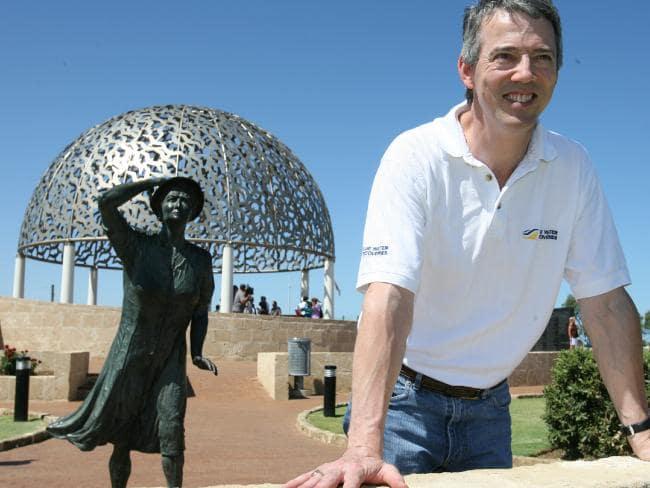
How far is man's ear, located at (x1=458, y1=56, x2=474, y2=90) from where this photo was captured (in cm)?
206

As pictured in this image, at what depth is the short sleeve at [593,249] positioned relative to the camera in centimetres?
215

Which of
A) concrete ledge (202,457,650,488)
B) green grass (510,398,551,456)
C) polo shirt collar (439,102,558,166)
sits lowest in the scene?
green grass (510,398,551,456)

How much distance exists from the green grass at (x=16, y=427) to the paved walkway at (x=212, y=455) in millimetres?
337

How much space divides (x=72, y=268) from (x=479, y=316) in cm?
2208

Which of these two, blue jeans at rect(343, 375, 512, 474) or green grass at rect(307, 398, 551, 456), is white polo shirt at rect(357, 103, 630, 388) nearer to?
blue jeans at rect(343, 375, 512, 474)

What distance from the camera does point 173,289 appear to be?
542 cm

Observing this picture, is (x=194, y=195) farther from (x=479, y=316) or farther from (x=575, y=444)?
(x=575, y=444)

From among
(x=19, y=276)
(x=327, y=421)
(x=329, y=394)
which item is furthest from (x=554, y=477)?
(x=19, y=276)

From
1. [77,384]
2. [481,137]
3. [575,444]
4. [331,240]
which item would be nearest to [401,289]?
[481,137]

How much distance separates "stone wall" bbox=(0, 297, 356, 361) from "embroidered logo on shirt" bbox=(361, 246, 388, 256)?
15.8 meters

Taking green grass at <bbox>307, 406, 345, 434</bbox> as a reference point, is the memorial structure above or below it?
above

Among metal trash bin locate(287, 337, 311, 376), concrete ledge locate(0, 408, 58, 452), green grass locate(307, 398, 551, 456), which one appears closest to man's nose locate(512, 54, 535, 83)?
green grass locate(307, 398, 551, 456)

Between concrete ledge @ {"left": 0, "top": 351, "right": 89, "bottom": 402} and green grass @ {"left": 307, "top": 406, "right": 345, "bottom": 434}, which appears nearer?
green grass @ {"left": 307, "top": 406, "right": 345, "bottom": 434}

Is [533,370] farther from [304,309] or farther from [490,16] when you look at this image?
[490,16]
